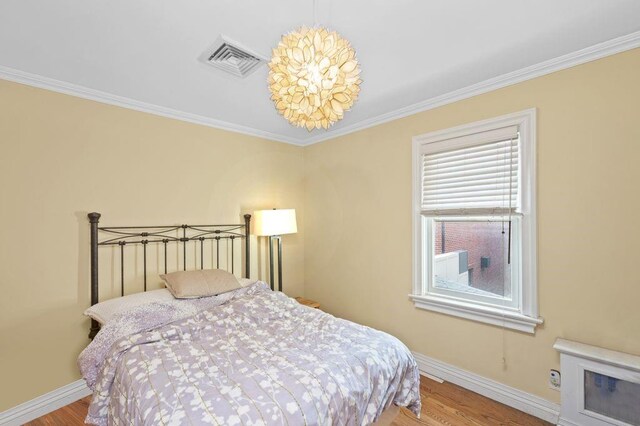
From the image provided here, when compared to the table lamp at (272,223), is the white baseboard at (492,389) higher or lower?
lower

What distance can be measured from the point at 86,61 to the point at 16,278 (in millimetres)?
1552

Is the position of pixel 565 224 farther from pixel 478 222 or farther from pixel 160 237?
pixel 160 237

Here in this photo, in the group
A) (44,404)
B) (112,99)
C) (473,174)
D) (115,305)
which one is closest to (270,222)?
(115,305)

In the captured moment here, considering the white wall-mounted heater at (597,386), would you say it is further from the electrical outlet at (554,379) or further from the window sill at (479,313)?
the window sill at (479,313)

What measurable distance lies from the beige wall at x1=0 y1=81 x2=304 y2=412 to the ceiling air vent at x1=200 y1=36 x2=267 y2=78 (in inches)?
41.1

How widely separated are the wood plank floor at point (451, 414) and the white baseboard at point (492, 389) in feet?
0.13

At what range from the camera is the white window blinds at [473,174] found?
217 cm

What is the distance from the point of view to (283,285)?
3631 mm

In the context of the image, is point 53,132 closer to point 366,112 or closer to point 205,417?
point 205,417

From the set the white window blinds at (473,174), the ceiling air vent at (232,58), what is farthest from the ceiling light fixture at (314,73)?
the white window blinds at (473,174)

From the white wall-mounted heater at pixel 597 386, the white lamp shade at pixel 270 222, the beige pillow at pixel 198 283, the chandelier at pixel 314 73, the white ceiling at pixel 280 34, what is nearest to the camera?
the chandelier at pixel 314 73

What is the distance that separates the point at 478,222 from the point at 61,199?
3.26 m

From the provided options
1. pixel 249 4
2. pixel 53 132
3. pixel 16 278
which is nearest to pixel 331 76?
pixel 249 4

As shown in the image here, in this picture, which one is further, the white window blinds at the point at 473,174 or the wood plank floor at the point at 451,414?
the white window blinds at the point at 473,174
